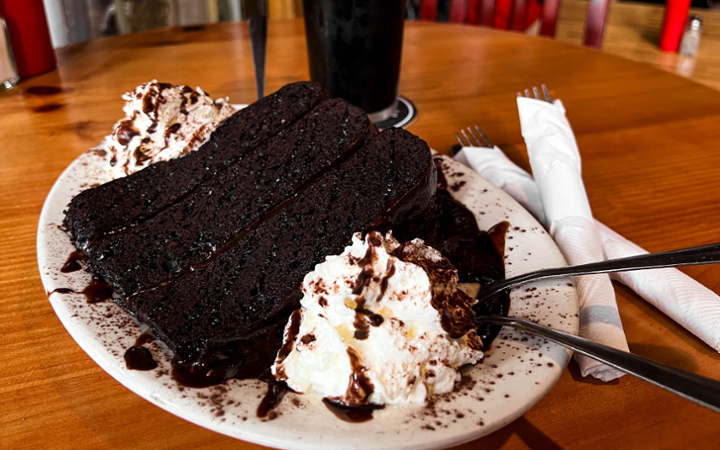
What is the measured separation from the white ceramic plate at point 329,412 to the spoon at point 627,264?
1.0 inches

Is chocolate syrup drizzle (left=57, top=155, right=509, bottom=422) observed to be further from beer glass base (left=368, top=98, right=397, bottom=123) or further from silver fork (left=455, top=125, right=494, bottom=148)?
beer glass base (left=368, top=98, right=397, bottom=123)

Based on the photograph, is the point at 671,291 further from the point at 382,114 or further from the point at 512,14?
the point at 512,14

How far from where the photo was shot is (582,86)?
1960 mm

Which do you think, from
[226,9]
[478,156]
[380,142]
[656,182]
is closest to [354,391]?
[380,142]

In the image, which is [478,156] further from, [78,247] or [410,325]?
[78,247]

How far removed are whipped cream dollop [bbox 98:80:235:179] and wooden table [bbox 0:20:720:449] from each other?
245 millimetres

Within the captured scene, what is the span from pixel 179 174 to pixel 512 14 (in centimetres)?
223

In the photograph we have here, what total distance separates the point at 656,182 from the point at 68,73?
189 cm

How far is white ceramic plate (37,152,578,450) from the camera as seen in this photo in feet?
2.20

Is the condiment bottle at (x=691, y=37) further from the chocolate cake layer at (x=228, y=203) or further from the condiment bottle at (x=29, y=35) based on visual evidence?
the condiment bottle at (x=29, y=35)

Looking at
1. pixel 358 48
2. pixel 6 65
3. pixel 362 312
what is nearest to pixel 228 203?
pixel 362 312

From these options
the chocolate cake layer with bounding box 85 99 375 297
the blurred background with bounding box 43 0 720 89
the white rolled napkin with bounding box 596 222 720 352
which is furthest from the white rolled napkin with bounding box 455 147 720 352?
the blurred background with bounding box 43 0 720 89

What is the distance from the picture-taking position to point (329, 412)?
720mm

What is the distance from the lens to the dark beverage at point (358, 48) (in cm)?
148
